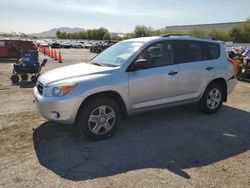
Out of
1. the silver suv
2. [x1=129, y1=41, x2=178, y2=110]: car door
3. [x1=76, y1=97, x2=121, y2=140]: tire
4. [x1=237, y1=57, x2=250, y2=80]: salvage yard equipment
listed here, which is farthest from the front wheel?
[x1=237, y1=57, x2=250, y2=80]: salvage yard equipment

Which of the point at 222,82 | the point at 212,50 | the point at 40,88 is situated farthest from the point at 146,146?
the point at 212,50

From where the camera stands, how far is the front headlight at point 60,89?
4875mm

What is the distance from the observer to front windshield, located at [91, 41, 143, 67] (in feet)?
18.6

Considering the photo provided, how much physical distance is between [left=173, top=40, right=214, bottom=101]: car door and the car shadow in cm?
66

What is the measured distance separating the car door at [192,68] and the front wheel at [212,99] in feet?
0.79

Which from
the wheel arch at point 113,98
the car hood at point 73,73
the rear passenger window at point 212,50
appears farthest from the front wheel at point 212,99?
the car hood at point 73,73

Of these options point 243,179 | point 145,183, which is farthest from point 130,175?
point 243,179

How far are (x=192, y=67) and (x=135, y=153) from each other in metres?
2.54

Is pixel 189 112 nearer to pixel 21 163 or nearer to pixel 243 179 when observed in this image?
pixel 243 179

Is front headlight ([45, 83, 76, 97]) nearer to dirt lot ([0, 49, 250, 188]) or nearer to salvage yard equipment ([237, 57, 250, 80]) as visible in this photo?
dirt lot ([0, 49, 250, 188])

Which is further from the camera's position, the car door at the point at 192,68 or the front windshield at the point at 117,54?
the car door at the point at 192,68

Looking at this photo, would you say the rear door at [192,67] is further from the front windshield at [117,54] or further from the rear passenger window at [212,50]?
the front windshield at [117,54]

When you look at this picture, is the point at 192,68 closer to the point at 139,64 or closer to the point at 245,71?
the point at 139,64

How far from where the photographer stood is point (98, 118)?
5.16 metres
